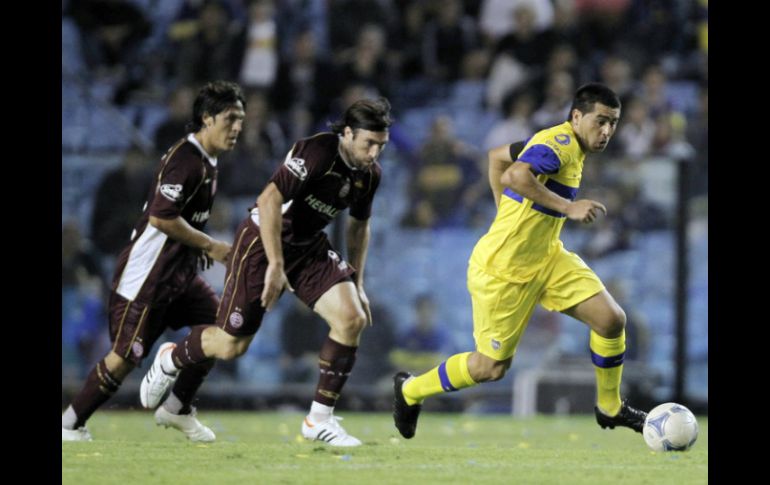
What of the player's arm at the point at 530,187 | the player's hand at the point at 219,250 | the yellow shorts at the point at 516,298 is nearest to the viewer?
the player's arm at the point at 530,187

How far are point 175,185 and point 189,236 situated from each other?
0.32m

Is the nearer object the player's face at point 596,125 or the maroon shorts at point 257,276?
the player's face at point 596,125

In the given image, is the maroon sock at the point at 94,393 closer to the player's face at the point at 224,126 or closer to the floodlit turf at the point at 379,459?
the floodlit turf at the point at 379,459

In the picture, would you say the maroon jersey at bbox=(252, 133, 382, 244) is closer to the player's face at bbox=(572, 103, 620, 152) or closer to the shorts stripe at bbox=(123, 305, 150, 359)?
the shorts stripe at bbox=(123, 305, 150, 359)

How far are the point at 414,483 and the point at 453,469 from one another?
2.04ft

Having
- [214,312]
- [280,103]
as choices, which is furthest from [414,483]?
[280,103]

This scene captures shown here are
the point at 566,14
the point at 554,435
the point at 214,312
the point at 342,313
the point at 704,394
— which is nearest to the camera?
the point at 342,313

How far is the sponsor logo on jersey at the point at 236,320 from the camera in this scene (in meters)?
7.34

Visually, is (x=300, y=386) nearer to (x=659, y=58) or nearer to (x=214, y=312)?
(x=214, y=312)

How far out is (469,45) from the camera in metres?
15.2

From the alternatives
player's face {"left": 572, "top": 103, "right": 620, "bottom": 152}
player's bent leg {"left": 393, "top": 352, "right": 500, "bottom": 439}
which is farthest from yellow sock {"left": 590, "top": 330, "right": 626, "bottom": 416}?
player's face {"left": 572, "top": 103, "right": 620, "bottom": 152}

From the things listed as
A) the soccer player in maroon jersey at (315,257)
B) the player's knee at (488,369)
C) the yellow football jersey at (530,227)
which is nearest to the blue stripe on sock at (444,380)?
the player's knee at (488,369)

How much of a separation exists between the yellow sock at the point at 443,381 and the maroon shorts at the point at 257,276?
2.52 feet

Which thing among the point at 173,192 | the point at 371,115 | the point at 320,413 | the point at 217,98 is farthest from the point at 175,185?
the point at 320,413
